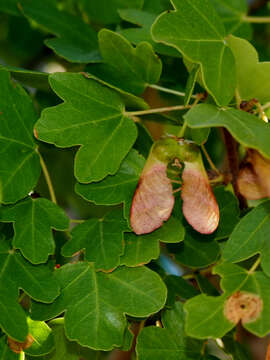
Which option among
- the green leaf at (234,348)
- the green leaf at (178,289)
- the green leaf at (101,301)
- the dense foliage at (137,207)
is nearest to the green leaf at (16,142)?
the dense foliage at (137,207)

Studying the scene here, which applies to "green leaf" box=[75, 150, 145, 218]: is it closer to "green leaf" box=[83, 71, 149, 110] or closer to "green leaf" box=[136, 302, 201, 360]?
"green leaf" box=[83, 71, 149, 110]

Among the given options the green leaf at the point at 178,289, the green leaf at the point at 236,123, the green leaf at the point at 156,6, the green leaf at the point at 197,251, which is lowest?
the green leaf at the point at 178,289

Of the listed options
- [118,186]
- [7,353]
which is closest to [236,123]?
[118,186]

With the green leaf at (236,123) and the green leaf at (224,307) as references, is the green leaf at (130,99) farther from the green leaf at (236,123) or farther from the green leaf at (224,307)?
the green leaf at (224,307)

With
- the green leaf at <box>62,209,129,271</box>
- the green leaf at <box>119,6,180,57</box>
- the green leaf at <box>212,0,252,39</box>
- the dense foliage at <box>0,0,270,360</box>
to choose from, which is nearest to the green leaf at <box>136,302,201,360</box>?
the dense foliage at <box>0,0,270,360</box>

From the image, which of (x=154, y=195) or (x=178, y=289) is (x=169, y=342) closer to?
(x=178, y=289)

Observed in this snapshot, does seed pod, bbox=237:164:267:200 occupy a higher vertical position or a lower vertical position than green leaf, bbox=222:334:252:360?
higher
